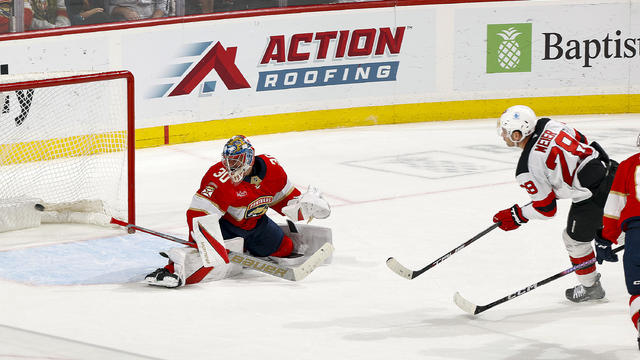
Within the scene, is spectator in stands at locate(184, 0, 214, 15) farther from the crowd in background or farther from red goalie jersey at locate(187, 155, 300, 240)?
red goalie jersey at locate(187, 155, 300, 240)

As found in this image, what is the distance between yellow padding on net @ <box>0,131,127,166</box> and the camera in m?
7.21

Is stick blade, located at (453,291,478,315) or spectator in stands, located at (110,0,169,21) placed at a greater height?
spectator in stands, located at (110,0,169,21)

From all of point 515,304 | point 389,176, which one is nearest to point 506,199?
point 389,176

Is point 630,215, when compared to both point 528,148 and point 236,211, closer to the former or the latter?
point 528,148

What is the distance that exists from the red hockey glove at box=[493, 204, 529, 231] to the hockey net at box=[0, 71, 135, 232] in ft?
8.40

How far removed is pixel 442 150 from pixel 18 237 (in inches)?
165

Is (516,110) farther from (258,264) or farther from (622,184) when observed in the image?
(258,264)

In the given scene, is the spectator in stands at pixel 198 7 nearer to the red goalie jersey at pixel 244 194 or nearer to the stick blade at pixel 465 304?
the red goalie jersey at pixel 244 194

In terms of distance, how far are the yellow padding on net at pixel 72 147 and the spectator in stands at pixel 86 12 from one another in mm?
1848

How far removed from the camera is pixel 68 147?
284 inches

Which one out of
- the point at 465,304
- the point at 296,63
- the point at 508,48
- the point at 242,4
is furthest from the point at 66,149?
the point at 508,48

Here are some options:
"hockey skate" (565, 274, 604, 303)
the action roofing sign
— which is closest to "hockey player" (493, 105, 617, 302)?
"hockey skate" (565, 274, 604, 303)

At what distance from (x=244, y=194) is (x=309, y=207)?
358 mm

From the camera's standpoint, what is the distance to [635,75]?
37.1 feet
